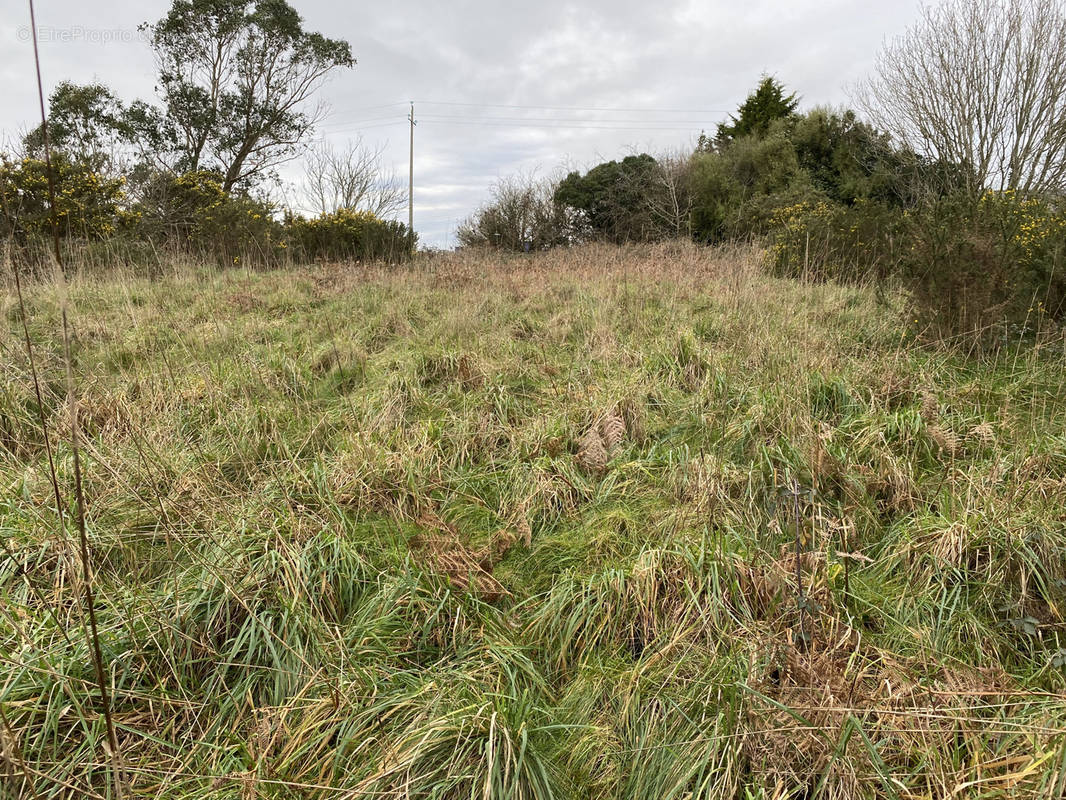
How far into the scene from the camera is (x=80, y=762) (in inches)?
57.0

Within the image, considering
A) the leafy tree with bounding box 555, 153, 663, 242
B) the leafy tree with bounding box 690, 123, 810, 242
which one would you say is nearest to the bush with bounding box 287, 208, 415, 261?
the leafy tree with bounding box 555, 153, 663, 242

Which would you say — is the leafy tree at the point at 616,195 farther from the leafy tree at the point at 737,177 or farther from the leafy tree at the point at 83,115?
the leafy tree at the point at 83,115

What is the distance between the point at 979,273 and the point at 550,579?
3.84m

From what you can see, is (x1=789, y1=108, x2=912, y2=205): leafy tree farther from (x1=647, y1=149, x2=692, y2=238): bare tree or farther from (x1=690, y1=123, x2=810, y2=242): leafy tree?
(x1=647, y1=149, x2=692, y2=238): bare tree

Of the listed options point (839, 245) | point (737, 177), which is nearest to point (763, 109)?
point (737, 177)

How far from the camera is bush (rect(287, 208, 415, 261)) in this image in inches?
386

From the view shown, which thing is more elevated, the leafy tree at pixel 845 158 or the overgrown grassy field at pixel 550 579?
the leafy tree at pixel 845 158

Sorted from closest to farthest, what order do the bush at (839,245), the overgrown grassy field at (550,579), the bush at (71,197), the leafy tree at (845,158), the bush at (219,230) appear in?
the overgrown grassy field at (550,579) → the bush at (839,245) → the bush at (71,197) → the bush at (219,230) → the leafy tree at (845,158)

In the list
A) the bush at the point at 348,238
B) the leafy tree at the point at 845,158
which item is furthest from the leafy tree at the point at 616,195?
the bush at the point at 348,238

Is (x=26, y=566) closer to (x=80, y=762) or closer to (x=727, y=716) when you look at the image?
(x=80, y=762)

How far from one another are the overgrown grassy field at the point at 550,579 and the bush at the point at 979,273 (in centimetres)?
27

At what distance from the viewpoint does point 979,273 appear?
368cm

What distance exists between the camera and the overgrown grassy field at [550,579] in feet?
4.73

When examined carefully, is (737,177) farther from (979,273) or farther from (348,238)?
(979,273)
